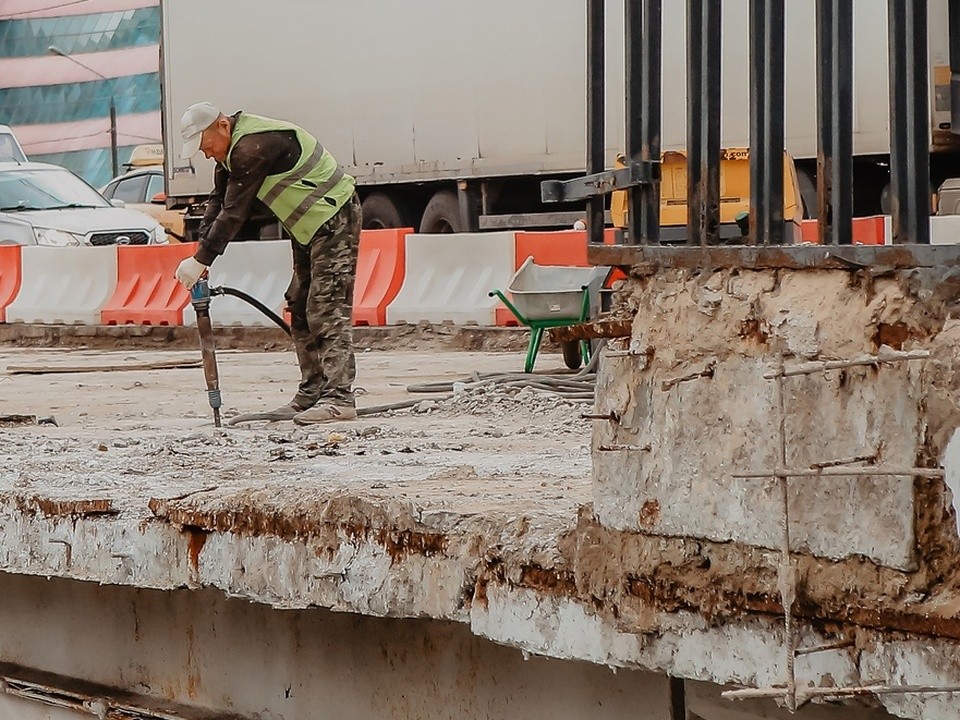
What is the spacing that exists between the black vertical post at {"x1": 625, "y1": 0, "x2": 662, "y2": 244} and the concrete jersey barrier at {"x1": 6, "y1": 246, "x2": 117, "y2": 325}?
12708 mm

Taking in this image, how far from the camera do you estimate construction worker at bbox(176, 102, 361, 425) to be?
7.20 m

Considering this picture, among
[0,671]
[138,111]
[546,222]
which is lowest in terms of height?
[0,671]

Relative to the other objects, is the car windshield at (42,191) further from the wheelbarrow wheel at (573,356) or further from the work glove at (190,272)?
the work glove at (190,272)

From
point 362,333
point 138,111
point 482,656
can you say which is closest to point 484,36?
point 362,333

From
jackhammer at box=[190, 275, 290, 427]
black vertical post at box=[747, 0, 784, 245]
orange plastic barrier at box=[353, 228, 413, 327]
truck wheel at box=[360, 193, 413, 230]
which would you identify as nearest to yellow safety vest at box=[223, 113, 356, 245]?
jackhammer at box=[190, 275, 290, 427]

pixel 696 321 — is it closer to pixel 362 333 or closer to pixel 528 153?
pixel 362 333

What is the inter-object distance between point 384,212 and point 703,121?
15.5 meters

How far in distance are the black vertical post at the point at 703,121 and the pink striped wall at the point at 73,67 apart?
5905 centimetres

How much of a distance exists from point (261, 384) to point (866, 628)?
24.9ft

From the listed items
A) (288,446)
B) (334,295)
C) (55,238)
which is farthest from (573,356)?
(55,238)

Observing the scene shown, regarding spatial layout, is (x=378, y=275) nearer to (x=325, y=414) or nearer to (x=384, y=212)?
(x=384, y=212)

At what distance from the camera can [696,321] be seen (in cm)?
311

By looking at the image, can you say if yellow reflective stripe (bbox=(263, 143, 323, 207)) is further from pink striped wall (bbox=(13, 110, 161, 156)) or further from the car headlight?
pink striped wall (bbox=(13, 110, 161, 156))

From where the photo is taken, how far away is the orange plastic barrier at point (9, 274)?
16438mm
